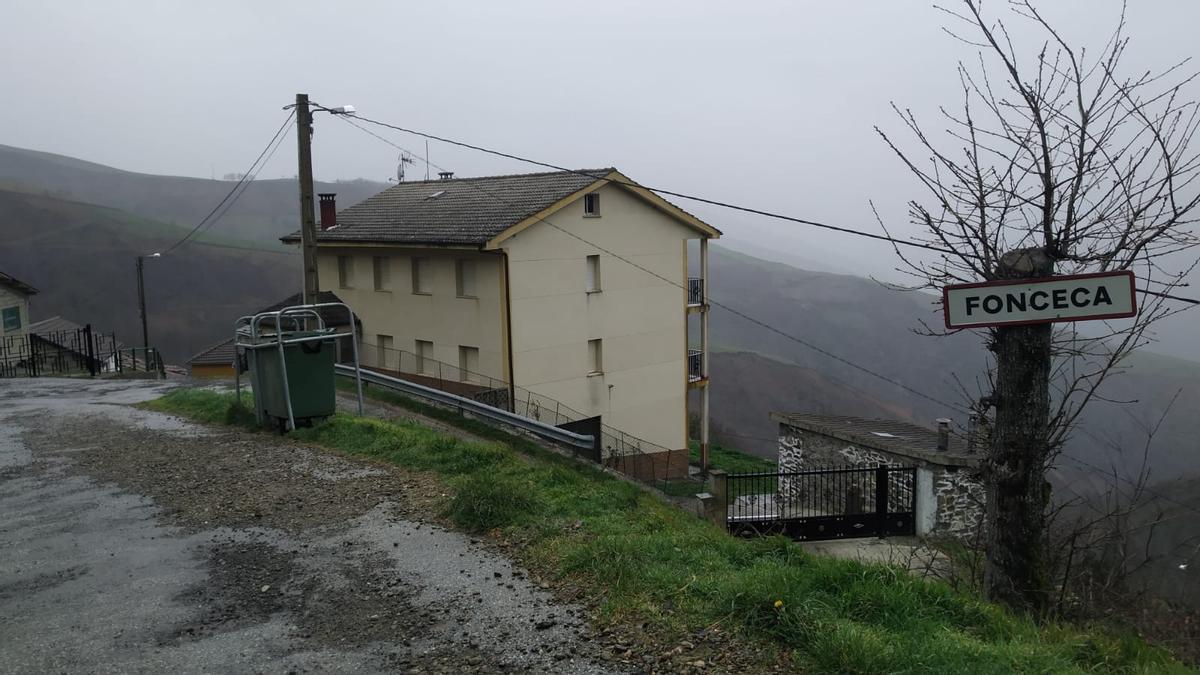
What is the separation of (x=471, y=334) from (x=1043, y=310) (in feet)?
65.2

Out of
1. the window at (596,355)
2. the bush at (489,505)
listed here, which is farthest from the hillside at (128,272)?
the bush at (489,505)

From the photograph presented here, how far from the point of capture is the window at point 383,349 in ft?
88.8

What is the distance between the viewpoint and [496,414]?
1569 cm

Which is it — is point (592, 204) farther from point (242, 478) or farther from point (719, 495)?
A: point (242, 478)

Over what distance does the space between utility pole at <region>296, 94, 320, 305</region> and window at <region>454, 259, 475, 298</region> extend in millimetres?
6682

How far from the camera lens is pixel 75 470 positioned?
1046 centimetres

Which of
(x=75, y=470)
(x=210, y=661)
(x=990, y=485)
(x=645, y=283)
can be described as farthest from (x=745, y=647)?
(x=645, y=283)

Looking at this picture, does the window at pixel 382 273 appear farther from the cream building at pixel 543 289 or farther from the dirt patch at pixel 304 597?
the dirt patch at pixel 304 597

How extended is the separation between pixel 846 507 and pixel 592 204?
11350 millimetres

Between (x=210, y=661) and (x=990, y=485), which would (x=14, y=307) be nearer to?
(x=210, y=661)

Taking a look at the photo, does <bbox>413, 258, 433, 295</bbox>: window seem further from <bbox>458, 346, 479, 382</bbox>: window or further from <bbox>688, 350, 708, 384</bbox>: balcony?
<bbox>688, 350, 708, 384</bbox>: balcony

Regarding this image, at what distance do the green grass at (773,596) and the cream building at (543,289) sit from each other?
15.5m

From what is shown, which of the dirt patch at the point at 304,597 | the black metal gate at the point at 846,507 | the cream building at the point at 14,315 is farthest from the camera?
the cream building at the point at 14,315

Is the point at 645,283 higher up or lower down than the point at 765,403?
higher up
